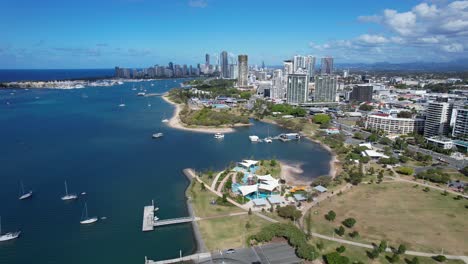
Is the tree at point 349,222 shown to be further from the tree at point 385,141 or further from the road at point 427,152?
the tree at point 385,141

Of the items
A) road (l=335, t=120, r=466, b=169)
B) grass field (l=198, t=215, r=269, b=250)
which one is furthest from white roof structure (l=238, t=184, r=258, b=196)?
road (l=335, t=120, r=466, b=169)

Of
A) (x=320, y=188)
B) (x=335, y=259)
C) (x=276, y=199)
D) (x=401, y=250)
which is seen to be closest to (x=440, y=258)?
(x=401, y=250)

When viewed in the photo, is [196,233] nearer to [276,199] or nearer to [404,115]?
[276,199]

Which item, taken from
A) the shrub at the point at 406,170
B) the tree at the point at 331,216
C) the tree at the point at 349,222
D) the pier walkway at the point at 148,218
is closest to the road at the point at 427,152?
the shrub at the point at 406,170

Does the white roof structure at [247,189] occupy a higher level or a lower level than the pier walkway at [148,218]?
higher

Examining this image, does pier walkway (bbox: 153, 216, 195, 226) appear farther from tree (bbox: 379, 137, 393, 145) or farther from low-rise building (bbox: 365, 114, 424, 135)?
low-rise building (bbox: 365, 114, 424, 135)

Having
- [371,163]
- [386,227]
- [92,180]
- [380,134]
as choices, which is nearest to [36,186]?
[92,180]
